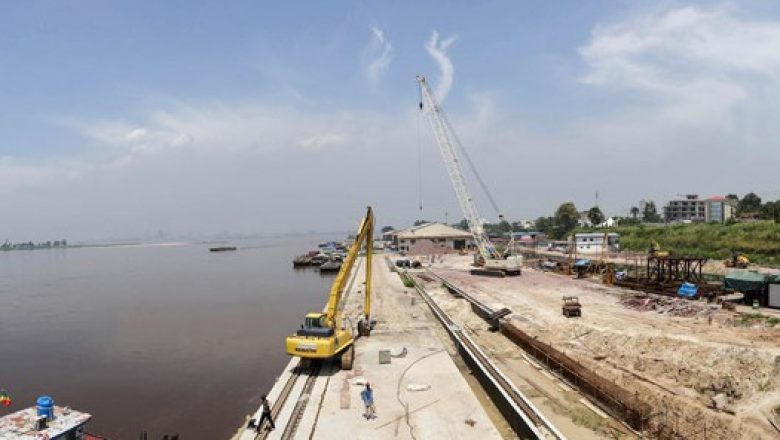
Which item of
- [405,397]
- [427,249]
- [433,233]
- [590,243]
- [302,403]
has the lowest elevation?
[302,403]

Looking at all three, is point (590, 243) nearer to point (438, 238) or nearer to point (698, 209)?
point (438, 238)

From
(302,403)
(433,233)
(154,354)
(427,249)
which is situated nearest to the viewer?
(302,403)

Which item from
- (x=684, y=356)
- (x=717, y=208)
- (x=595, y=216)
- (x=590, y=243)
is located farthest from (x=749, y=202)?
(x=684, y=356)

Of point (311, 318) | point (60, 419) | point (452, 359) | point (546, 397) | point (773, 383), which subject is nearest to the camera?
point (60, 419)

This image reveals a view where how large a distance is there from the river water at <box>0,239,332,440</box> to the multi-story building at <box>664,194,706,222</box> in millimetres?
160738

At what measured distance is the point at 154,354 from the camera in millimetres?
37219

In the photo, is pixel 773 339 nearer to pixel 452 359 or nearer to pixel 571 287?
pixel 452 359

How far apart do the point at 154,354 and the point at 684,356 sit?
34.2 meters

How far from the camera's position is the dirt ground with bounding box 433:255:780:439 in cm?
1903

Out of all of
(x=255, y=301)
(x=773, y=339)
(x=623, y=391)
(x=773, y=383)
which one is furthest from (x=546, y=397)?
(x=255, y=301)

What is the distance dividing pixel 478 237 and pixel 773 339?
54586 mm

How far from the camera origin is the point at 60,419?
15.6 meters

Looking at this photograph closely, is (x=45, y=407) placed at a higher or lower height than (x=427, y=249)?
lower

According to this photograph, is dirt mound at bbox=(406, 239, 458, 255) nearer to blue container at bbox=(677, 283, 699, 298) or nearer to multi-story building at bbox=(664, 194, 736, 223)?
blue container at bbox=(677, 283, 699, 298)
